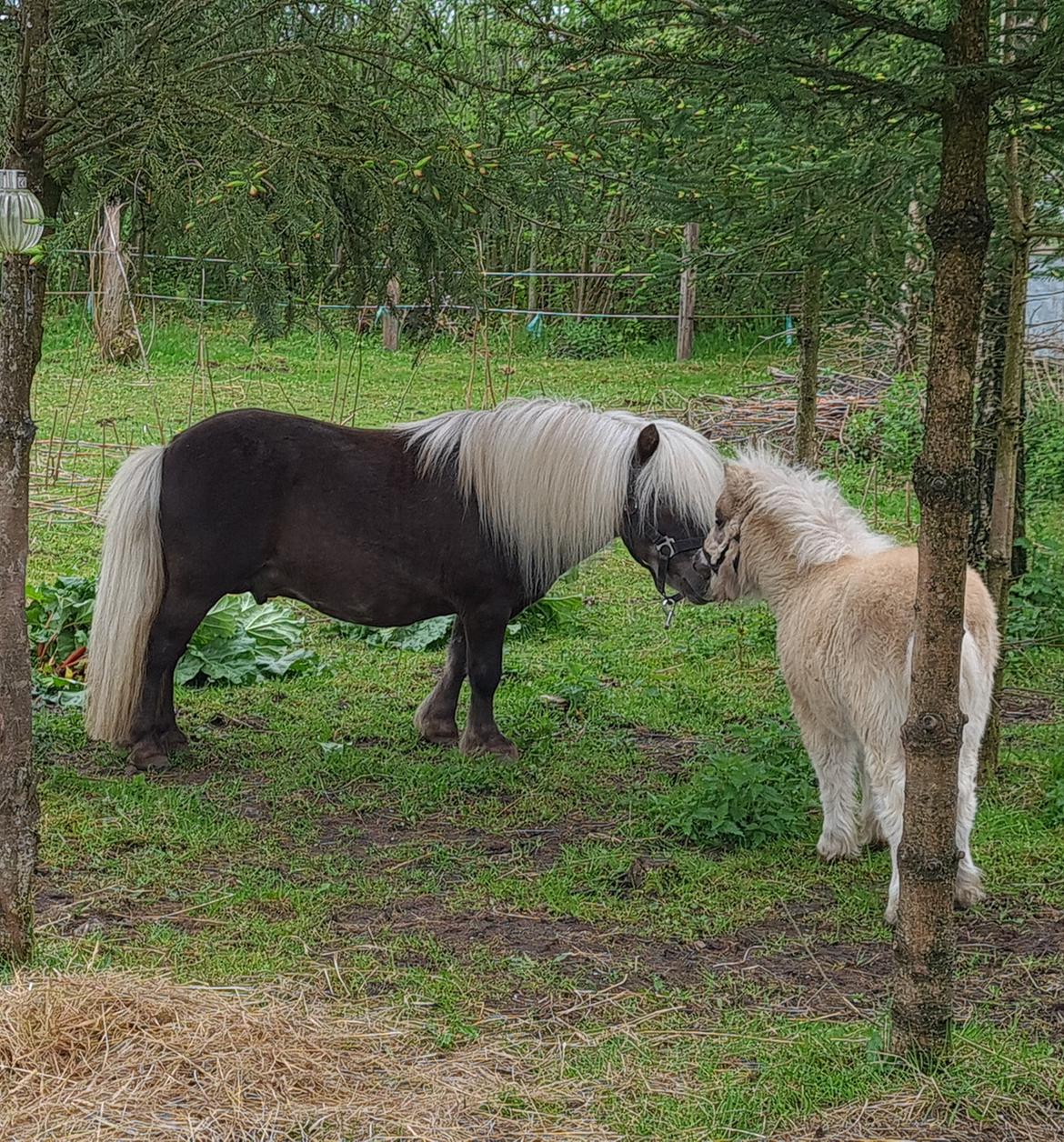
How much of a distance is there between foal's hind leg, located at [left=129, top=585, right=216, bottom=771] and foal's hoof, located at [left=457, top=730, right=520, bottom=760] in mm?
1409

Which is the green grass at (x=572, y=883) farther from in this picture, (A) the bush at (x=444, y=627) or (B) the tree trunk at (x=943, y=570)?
(B) the tree trunk at (x=943, y=570)

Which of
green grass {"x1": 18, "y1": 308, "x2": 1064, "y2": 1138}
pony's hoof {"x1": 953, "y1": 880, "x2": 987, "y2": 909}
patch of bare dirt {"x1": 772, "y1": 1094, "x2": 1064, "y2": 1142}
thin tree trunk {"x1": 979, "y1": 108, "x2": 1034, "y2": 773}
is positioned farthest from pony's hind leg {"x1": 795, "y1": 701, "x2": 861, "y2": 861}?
patch of bare dirt {"x1": 772, "y1": 1094, "x2": 1064, "y2": 1142}

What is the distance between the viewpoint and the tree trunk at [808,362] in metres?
6.50

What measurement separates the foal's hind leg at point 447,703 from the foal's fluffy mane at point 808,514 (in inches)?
74.4

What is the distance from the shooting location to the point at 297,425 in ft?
19.7

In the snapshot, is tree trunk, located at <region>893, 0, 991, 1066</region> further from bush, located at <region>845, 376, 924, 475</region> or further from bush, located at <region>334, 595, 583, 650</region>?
bush, located at <region>845, 376, 924, 475</region>

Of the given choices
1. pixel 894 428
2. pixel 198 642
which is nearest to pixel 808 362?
pixel 198 642

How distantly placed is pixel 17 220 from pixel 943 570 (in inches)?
97.8

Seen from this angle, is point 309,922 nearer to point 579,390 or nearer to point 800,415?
point 800,415

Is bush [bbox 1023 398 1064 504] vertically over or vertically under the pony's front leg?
over

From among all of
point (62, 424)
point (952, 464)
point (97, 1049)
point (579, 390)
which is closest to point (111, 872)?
point (97, 1049)

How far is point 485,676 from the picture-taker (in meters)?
6.00

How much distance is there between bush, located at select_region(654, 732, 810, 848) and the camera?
5.02m

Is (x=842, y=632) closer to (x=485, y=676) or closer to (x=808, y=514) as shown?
(x=808, y=514)
